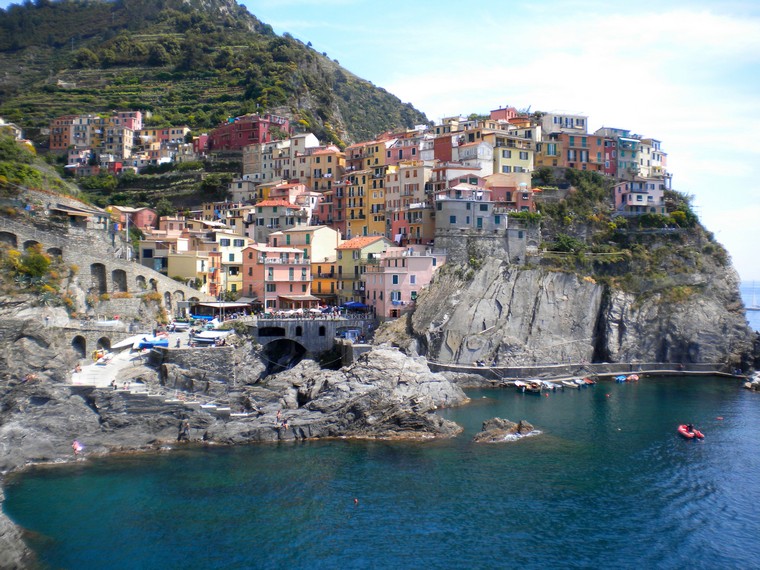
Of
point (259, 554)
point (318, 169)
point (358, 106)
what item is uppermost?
point (358, 106)

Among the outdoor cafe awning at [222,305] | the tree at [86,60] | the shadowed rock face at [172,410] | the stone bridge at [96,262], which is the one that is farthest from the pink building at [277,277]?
the tree at [86,60]

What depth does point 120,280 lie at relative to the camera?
→ 5153 cm

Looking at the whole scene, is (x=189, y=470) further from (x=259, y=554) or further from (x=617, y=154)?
(x=617, y=154)

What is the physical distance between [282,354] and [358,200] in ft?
72.0

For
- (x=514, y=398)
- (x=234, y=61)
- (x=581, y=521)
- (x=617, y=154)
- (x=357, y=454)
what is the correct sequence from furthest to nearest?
(x=234, y=61) → (x=617, y=154) → (x=514, y=398) → (x=357, y=454) → (x=581, y=521)

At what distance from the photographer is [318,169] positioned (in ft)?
261

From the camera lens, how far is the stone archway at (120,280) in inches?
2018

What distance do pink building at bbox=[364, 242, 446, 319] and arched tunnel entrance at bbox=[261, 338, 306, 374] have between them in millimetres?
7542

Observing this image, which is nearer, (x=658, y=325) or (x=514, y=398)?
(x=514, y=398)

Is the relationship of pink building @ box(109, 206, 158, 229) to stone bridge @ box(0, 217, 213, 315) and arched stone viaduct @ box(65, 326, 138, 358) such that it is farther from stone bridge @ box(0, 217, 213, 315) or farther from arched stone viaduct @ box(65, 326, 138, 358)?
arched stone viaduct @ box(65, 326, 138, 358)

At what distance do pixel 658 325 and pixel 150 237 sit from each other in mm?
47364

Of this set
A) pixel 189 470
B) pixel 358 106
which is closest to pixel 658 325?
pixel 189 470

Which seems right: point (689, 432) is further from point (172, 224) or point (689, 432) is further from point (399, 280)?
point (172, 224)

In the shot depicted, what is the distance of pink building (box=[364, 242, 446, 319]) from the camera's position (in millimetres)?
58344
